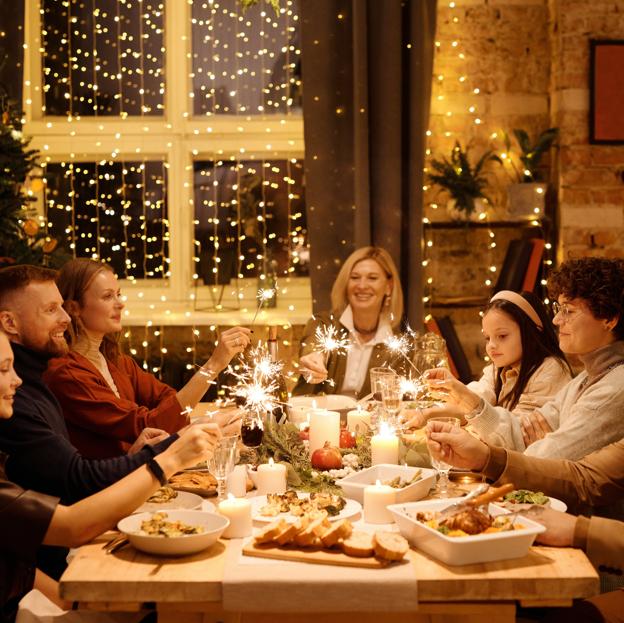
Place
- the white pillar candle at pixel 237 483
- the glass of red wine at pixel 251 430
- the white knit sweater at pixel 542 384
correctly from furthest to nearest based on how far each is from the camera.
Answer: the white knit sweater at pixel 542 384 → the glass of red wine at pixel 251 430 → the white pillar candle at pixel 237 483

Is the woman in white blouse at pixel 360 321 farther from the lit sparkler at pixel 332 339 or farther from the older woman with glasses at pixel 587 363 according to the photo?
the older woman with glasses at pixel 587 363

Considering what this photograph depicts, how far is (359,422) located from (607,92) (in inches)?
99.1

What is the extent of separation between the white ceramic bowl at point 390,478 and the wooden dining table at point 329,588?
0.33 m

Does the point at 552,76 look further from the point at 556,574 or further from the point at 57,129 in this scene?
the point at 556,574

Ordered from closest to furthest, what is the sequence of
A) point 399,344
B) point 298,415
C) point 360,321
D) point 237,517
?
1. point 237,517
2. point 298,415
3. point 399,344
4. point 360,321

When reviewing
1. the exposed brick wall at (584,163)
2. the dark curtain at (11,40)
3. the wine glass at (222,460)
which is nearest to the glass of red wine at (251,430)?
the wine glass at (222,460)

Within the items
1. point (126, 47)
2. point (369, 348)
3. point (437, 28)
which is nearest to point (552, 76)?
point (437, 28)

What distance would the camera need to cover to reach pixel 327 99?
15.0 ft

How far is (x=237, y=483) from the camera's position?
7.13ft

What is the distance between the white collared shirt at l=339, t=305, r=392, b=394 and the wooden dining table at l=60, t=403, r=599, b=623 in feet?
6.70

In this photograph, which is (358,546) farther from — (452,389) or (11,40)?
(11,40)

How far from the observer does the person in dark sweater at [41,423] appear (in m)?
2.06

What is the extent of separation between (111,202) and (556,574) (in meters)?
3.71

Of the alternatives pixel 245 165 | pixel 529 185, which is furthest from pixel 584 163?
pixel 245 165
